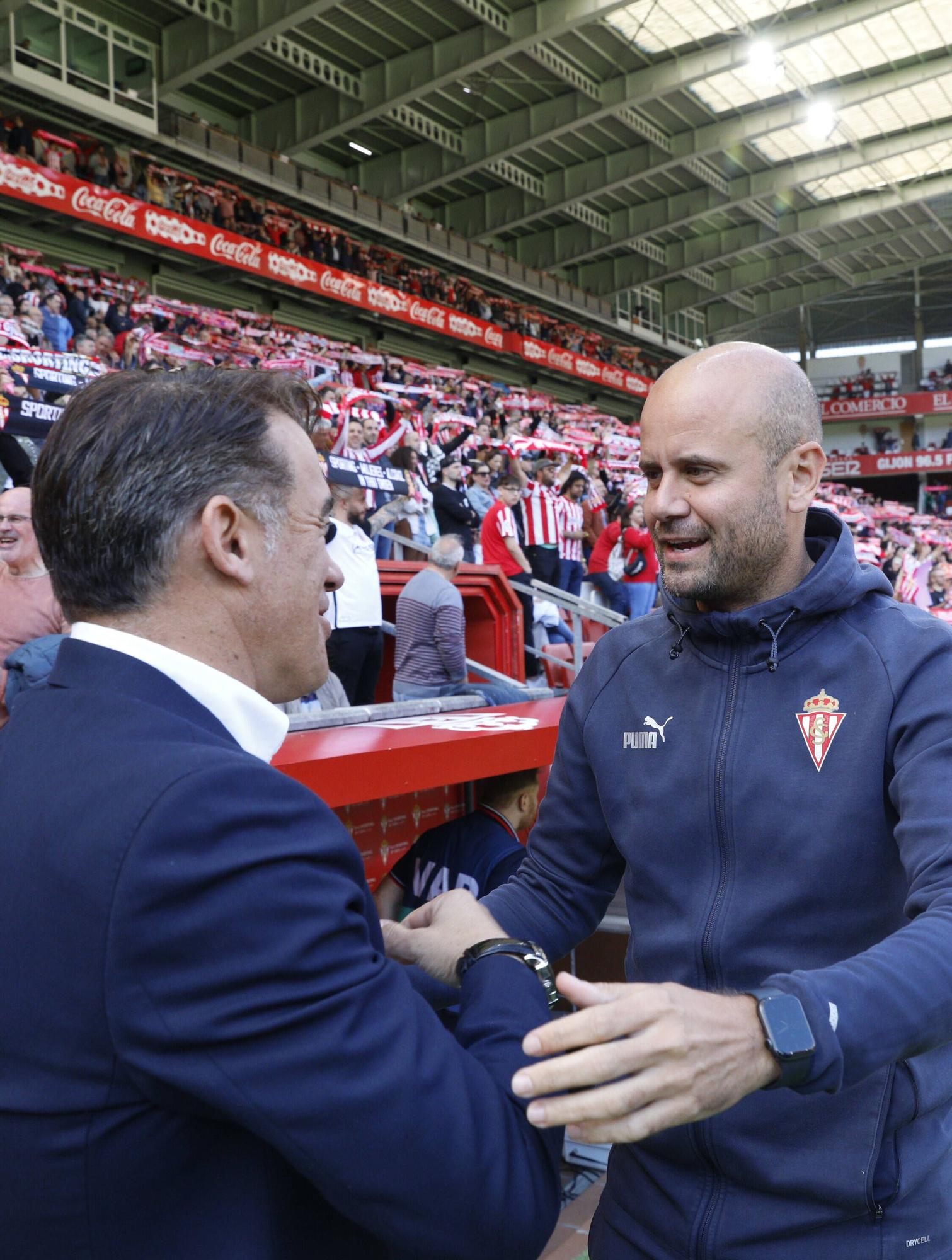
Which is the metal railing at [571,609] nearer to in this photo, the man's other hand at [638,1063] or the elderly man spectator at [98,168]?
the man's other hand at [638,1063]

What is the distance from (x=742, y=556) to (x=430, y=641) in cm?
412

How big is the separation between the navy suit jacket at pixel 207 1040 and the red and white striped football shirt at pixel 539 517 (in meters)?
8.81

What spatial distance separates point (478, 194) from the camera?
1042 inches

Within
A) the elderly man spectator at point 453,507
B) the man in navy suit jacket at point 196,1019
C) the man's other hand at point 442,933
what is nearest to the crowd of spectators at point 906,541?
the elderly man spectator at point 453,507

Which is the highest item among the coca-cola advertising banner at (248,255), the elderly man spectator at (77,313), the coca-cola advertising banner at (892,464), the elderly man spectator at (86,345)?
the coca-cola advertising banner at (248,255)

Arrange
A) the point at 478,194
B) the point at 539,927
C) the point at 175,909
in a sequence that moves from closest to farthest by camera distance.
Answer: the point at 175,909 → the point at 539,927 → the point at 478,194

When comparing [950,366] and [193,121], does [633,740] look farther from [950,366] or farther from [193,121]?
[950,366]

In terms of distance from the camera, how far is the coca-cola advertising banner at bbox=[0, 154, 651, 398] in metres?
14.5

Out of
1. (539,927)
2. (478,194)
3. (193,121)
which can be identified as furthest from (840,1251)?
(478,194)

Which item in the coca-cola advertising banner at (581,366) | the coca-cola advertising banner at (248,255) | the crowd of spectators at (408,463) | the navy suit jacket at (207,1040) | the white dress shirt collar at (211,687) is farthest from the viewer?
the coca-cola advertising banner at (581,366)

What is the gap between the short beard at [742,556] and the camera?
4.33ft

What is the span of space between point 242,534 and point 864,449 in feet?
129

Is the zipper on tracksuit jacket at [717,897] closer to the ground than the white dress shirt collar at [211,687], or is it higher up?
closer to the ground

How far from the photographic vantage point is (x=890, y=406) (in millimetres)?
36312
